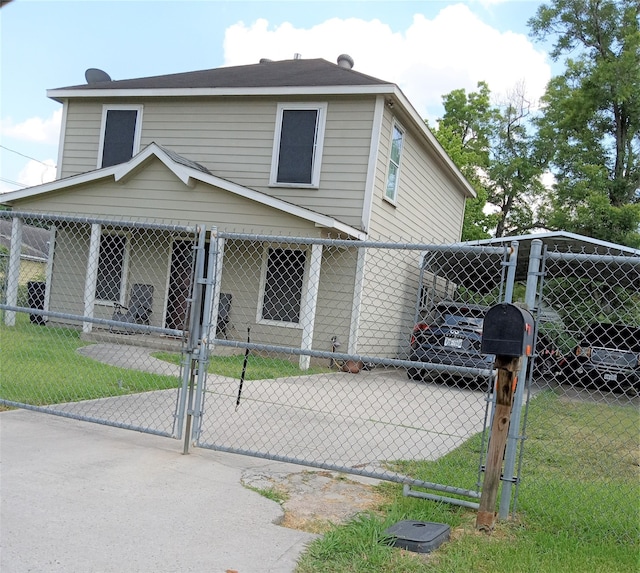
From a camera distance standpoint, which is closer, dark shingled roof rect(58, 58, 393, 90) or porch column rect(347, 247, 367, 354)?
porch column rect(347, 247, 367, 354)

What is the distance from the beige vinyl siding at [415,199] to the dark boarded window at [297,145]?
4.84ft

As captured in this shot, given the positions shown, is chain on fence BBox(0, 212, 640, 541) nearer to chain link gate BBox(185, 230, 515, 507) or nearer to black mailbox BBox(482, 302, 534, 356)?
chain link gate BBox(185, 230, 515, 507)

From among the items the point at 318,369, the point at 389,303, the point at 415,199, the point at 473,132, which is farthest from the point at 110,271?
the point at 473,132

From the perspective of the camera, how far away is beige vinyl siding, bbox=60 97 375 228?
12.6 metres

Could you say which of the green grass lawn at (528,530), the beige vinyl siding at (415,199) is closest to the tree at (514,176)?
the beige vinyl siding at (415,199)

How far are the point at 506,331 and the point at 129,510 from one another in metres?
Result: 2.44

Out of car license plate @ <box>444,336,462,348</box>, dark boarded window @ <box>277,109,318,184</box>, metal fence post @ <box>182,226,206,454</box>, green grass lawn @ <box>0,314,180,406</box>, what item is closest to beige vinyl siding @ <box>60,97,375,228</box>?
dark boarded window @ <box>277,109,318,184</box>

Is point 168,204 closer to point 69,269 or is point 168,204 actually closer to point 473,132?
point 69,269

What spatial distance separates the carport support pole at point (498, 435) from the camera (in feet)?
12.2

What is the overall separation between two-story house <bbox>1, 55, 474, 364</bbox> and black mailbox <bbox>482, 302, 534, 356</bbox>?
7.68 metres

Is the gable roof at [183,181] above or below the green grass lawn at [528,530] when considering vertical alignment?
above

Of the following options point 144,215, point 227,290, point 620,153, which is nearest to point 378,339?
point 227,290

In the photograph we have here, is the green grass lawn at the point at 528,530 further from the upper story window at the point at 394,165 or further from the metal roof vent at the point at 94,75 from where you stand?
the metal roof vent at the point at 94,75

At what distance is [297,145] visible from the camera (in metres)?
13.1
